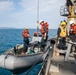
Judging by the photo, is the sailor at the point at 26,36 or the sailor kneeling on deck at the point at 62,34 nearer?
the sailor kneeling on deck at the point at 62,34

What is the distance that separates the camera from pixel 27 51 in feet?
53.8

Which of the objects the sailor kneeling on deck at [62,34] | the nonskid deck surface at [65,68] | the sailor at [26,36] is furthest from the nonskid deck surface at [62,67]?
the sailor at [26,36]

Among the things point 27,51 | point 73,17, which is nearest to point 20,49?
point 27,51

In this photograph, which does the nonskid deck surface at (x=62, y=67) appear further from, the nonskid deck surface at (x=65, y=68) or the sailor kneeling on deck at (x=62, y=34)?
the sailor kneeling on deck at (x=62, y=34)

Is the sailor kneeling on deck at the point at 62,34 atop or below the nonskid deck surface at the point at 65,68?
atop

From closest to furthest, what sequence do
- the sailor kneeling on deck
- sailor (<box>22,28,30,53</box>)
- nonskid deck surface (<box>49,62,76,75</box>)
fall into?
1. nonskid deck surface (<box>49,62,76,75</box>)
2. the sailor kneeling on deck
3. sailor (<box>22,28,30,53</box>)

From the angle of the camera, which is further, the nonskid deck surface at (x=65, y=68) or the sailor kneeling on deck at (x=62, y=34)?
the sailor kneeling on deck at (x=62, y=34)

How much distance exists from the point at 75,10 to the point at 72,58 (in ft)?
44.7

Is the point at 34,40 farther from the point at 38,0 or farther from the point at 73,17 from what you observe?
the point at 73,17

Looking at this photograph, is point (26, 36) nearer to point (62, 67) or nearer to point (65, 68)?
point (62, 67)

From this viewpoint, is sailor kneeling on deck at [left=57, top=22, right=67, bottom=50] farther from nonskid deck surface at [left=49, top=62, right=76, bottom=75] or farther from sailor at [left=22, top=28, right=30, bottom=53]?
sailor at [left=22, top=28, right=30, bottom=53]

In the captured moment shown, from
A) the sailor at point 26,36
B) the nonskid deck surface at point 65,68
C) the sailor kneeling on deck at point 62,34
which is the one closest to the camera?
the nonskid deck surface at point 65,68

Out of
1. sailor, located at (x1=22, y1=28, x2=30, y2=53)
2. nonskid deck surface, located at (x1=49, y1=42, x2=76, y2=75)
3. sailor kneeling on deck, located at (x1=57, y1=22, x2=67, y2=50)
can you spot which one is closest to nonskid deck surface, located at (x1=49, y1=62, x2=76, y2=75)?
nonskid deck surface, located at (x1=49, y1=42, x2=76, y2=75)

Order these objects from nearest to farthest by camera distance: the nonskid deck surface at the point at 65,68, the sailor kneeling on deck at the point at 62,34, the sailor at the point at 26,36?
the nonskid deck surface at the point at 65,68 < the sailor kneeling on deck at the point at 62,34 < the sailor at the point at 26,36
